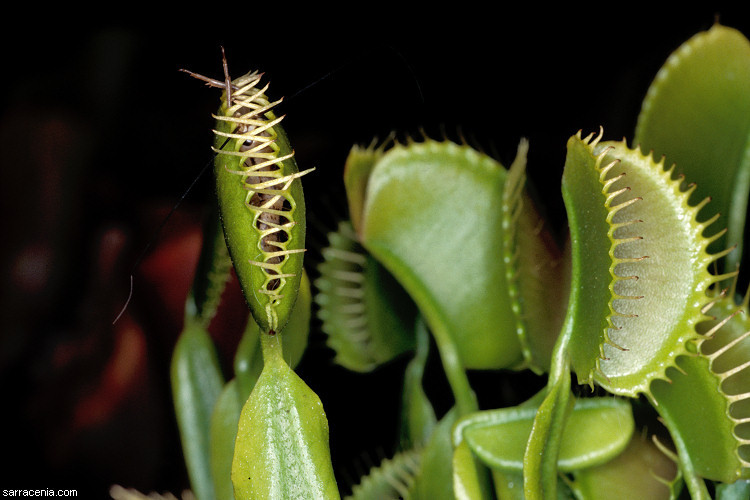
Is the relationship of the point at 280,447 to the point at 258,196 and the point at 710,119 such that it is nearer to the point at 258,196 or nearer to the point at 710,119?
the point at 258,196

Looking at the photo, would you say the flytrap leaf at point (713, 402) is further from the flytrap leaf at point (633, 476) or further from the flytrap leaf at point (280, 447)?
the flytrap leaf at point (280, 447)

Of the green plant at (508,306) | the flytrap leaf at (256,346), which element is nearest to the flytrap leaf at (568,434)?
the green plant at (508,306)

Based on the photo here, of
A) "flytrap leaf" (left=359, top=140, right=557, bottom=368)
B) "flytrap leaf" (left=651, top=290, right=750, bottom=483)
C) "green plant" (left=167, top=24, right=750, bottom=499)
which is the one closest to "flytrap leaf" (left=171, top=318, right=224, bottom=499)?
"green plant" (left=167, top=24, right=750, bottom=499)

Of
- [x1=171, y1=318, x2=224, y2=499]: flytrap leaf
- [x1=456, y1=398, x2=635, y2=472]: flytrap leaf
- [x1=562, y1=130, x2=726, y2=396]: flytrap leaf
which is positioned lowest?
[x1=171, y1=318, x2=224, y2=499]: flytrap leaf

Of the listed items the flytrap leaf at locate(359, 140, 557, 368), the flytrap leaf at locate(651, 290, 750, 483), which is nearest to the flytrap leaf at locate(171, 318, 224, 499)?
the flytrap leaf at locate(359, 140, 557, 368)

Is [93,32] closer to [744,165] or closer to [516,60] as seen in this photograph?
[516,60]

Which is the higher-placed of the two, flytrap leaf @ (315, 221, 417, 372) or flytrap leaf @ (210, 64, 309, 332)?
flytrap leaf @ (210, 64, 309, 332)

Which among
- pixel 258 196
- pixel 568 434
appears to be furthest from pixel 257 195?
pixel 568 434

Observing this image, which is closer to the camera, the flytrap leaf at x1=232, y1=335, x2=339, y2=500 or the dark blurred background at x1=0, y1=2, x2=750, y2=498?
the flytrap leaf at x1=232, y1=335, x2=339, y2=500

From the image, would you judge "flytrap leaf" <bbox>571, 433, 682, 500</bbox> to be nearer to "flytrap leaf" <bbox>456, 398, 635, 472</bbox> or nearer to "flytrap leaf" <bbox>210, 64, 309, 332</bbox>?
"flytrap leaf" <bbox>456, 398, 635, 472</bbox>
